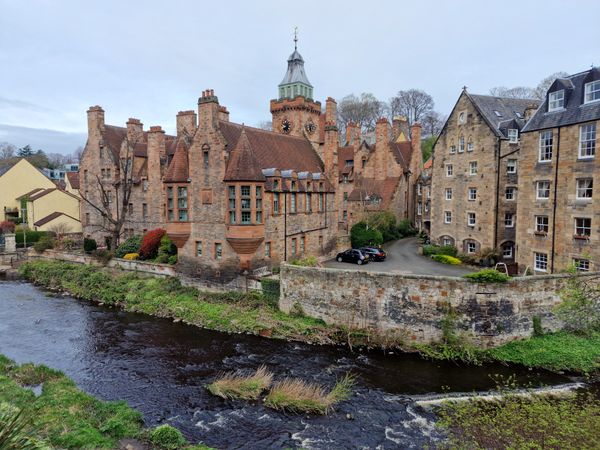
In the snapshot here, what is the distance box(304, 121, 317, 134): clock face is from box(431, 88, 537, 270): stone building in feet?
35.2

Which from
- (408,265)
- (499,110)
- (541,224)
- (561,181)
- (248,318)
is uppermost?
(499,110)

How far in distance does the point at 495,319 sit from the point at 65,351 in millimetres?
19846

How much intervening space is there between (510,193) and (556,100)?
24.8ft

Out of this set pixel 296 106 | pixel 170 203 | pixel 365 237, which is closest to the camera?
pixel 170 203

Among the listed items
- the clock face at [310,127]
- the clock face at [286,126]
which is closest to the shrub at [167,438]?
the clock face at [310,127]

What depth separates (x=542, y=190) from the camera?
23891mm

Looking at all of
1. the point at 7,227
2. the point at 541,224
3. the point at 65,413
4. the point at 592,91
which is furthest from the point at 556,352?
the point at 7,227

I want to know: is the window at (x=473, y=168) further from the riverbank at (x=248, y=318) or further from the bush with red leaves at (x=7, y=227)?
the bush with red leaves at (x=7, y=227)

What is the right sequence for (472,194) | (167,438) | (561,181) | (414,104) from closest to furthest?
(167,438), (561,181), (472,194), (414,104)

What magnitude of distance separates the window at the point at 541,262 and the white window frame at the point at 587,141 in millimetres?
5899

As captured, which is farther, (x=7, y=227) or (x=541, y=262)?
(x=7, y=227)

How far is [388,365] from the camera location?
58.1 ft

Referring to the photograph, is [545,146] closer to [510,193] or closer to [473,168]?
[510,193]

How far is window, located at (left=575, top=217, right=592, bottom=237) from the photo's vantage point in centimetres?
2138
